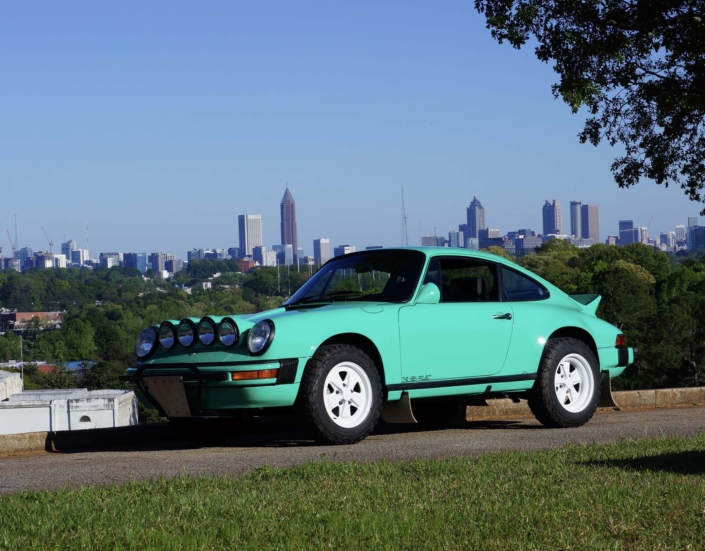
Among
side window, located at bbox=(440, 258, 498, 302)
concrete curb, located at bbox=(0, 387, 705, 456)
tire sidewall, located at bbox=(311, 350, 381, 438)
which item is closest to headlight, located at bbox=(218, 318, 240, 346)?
tire sidewall, located at bbox=(311, 350, 381, 438)

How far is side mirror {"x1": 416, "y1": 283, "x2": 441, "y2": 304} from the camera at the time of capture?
29.6ft

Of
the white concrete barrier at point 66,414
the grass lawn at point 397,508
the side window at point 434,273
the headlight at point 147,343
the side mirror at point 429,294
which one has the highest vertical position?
the side window at point 434,273

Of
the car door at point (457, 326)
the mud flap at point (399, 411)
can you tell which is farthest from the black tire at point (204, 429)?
the car door at point (457, 326)

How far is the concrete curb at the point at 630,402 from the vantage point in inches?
439

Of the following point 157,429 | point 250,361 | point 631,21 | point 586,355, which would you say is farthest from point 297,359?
point 631,21

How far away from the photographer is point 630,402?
477 inches

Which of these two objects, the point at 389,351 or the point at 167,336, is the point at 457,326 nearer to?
the point at 389,351

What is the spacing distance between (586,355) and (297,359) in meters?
3.01

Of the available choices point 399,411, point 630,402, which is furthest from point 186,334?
point 630,402

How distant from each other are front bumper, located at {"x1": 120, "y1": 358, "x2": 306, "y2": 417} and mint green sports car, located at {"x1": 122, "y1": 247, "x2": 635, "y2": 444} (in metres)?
0.01

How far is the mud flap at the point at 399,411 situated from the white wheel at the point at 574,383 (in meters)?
1.60

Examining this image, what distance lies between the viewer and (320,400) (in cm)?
830

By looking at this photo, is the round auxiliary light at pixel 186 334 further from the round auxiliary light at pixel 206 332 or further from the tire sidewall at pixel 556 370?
the tire sidewall at pixel 556 370

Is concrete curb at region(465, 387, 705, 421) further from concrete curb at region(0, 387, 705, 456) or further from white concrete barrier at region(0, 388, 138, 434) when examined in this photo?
white concrete barrier at region(0, 388, 138, 434)
